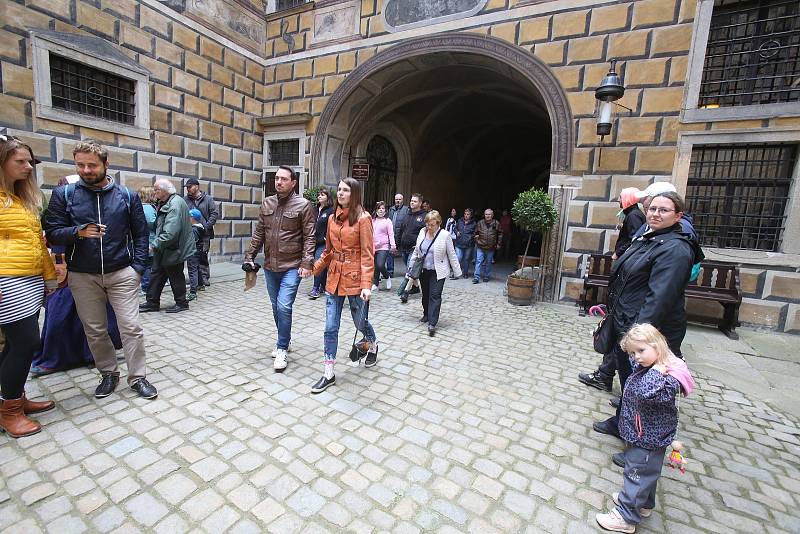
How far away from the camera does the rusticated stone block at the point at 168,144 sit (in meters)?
8.09

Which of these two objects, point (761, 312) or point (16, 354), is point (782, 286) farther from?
point (16, 354)

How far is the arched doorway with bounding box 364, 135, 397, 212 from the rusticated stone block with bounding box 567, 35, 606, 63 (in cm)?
627

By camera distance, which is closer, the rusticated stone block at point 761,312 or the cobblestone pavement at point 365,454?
the cobblestone pavement at point 365,454

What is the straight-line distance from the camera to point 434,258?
16.6 ft

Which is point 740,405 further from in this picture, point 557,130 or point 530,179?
point 530,179

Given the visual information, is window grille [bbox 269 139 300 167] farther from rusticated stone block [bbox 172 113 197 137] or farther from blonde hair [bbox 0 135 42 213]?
blonde hair [bbox 0 135 42 213]

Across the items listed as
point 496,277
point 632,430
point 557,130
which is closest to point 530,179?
point 496,277

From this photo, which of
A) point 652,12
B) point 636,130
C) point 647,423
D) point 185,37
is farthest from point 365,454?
point 185,37

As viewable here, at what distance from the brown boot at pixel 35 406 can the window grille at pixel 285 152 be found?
26.6ft

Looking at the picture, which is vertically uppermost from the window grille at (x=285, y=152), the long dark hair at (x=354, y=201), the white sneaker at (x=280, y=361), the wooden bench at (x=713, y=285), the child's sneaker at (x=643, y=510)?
the window grille at (x=285, y=152)

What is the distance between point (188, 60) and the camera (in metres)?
8.43

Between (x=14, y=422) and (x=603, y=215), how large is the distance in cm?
762

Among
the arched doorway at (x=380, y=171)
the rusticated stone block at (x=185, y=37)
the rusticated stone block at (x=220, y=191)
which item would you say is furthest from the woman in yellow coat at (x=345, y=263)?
the arched doorway at (x=380, y=171)

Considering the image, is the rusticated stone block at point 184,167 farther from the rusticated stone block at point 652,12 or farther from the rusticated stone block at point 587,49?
the rusticated stone block at point 652,12
